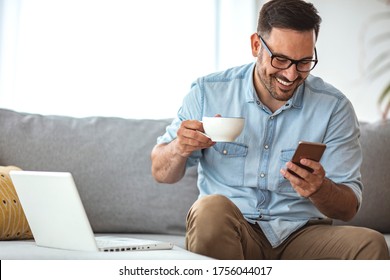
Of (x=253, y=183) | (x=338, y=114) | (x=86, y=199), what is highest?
(x=338, y=114)

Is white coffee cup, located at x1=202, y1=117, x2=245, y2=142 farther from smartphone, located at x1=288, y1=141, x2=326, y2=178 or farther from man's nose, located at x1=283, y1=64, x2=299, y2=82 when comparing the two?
man's nose, located at x1=283, y1=64, x2=299, y2=82

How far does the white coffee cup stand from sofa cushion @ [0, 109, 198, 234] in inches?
32.6

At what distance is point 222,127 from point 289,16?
54cm

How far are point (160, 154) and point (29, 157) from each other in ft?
2.21

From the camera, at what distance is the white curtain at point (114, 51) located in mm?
3770

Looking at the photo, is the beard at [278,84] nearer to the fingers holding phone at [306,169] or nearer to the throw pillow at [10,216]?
the fingers holding phone at [306,169]

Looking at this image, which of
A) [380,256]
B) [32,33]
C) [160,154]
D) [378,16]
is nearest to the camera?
[380,256]

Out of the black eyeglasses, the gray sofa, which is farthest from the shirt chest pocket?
Answer: the gray sofa

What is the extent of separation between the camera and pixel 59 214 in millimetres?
2008

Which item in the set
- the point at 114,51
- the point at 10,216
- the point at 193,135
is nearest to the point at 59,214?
the point at 193,135

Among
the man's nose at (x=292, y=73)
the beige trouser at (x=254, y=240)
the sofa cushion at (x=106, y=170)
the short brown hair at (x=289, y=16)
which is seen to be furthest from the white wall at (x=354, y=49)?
the beige trouser at (x=254, y=240)
